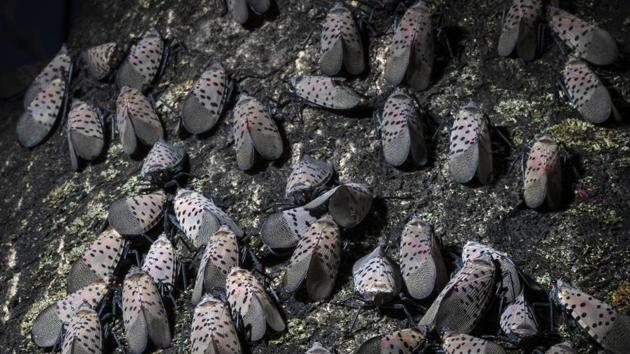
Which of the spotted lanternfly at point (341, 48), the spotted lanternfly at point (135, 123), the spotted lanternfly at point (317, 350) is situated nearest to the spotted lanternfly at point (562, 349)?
the spotted lanternfly at point (317, 350)

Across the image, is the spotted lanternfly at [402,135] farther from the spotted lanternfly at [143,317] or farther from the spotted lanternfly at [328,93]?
the spotted lanternfly at [143,317]

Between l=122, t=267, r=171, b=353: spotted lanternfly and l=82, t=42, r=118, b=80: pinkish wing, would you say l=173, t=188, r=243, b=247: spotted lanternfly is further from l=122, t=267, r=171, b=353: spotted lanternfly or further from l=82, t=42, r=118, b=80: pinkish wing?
l=82, t=42, r=118, b=80: pinkish wing

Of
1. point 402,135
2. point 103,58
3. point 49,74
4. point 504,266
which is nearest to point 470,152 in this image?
point 402,135

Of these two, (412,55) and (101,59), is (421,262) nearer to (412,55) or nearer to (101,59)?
(412,55)

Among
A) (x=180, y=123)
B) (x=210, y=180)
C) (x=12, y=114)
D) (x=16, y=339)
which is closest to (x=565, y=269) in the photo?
(x=210, y=180)

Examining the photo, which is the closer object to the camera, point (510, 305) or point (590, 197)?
point (510, 305)

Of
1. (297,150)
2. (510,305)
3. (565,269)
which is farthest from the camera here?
(297,150)

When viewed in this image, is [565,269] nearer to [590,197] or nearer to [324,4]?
[590,197]
